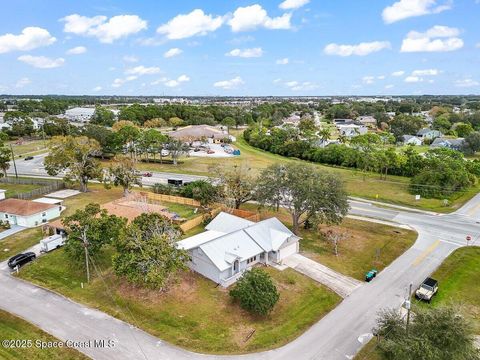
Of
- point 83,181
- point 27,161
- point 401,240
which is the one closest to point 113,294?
point 401,240

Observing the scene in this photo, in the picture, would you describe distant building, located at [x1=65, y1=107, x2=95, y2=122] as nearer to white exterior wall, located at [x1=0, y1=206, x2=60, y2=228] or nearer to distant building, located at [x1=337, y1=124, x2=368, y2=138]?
distant building, located at [x1=337, y1=124, x2=368, y2=138]

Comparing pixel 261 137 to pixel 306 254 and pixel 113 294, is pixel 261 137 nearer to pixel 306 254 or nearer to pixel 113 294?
pixel 306 254

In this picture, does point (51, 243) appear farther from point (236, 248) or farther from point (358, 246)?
point (358, 246)

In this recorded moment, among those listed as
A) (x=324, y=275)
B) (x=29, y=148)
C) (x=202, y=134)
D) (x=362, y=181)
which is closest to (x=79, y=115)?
(x=29, y=148)

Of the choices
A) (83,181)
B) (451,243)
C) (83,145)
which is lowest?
(451,243)

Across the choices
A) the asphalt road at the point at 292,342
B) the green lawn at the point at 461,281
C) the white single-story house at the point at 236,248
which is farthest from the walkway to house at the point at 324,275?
the green lawn at the point at 461,281

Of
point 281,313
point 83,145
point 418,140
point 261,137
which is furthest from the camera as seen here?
point 418,140
